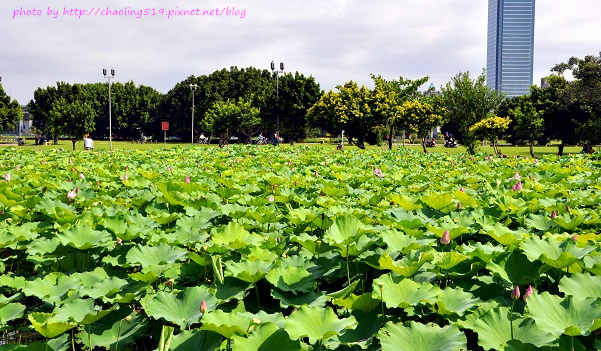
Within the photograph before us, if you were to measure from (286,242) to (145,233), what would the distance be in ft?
2.31

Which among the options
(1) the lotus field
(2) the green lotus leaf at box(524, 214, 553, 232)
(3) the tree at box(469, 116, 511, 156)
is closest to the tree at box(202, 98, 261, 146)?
(3) the tree at box(469, 116, 511, 156)

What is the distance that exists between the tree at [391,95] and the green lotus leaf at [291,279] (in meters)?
31.3

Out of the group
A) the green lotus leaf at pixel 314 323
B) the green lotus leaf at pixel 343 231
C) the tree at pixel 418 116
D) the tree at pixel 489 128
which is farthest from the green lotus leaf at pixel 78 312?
the tree at pixel 418 116

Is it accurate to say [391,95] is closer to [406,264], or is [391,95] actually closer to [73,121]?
[73,121]

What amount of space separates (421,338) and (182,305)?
31.1 inches

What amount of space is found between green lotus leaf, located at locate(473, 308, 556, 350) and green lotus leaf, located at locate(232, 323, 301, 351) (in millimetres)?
516

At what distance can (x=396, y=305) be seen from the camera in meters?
1.58

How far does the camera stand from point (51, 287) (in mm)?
1965

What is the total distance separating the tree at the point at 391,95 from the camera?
3394 centimetres

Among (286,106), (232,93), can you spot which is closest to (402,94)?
(286,106)

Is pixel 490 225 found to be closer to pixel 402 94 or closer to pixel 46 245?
pixel 46 245

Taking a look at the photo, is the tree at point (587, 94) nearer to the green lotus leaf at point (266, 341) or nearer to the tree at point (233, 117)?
the tree at point (233, 117)

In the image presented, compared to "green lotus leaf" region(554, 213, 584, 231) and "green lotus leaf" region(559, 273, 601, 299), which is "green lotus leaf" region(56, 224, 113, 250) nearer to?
"green lotus leaf" region(559, 273, 601, 299)

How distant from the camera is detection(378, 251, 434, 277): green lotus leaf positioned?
1.79m
